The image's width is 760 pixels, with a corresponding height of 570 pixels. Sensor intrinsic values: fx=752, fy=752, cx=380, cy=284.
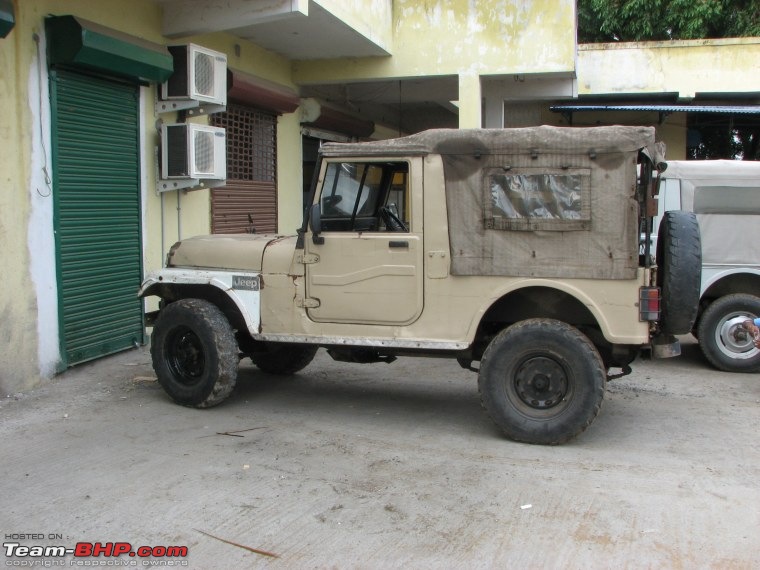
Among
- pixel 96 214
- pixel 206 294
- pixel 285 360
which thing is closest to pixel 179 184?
pixel 96 214

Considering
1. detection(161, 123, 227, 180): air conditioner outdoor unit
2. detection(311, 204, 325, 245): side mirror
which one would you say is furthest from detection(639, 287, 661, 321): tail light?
detection(161, 123, 227, 180): air conditioner outdoor unit

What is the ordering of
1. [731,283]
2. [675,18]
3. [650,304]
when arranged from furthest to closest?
[675,18] → [731,283] → [650,304]

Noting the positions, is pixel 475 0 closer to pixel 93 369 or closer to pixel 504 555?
pixel 93 369

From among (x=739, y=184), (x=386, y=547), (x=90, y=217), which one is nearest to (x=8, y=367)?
(x=90, y=217)

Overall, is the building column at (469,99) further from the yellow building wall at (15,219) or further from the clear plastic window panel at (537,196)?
the yellow building wall at (15,219)

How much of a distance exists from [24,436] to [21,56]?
128 inches

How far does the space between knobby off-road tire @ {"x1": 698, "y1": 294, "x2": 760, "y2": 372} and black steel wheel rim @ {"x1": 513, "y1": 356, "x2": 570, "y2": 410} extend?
348 cm

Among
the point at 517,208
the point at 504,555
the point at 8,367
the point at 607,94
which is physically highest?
the point at 607,94

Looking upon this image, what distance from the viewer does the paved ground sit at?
3.84 m

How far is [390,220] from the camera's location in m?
6.07

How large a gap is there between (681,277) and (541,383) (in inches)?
47.5

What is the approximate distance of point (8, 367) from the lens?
641 cm

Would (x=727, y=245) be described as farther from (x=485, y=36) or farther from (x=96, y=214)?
(x=96, y=214)

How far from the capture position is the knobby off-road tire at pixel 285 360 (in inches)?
286
